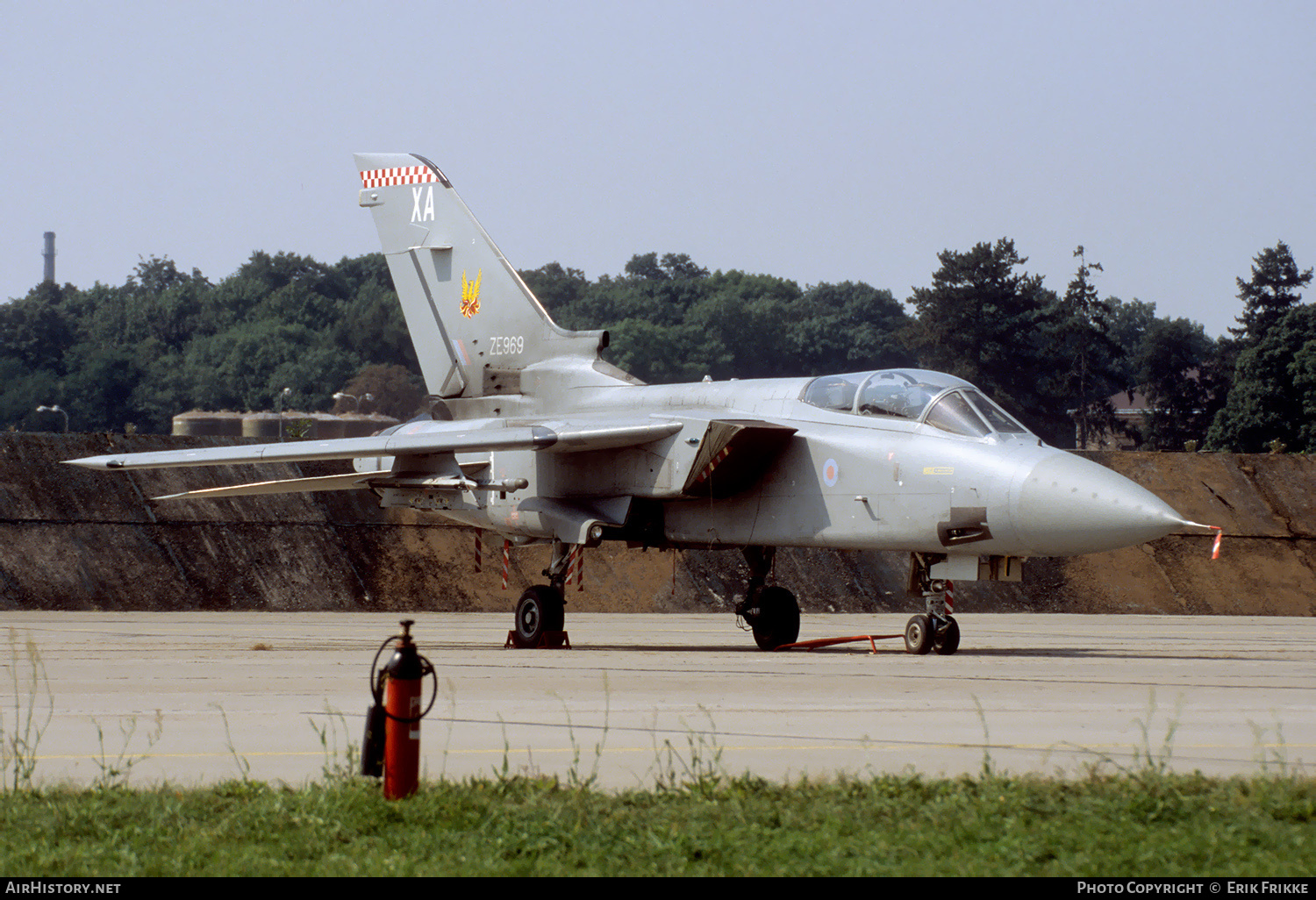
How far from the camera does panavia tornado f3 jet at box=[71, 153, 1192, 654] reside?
14242 mm

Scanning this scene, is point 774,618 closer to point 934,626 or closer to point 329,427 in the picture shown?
point 934,626

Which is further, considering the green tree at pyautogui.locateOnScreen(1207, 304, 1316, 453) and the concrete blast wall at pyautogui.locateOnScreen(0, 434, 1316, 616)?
the green tree at pyautogui.locateOnScreen(1207, 304, 1316, 453)

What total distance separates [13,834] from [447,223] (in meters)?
15.8

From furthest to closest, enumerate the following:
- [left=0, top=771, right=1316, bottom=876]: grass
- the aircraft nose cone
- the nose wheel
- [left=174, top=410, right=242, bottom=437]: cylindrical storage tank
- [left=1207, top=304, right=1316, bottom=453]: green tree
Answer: [left=174, top=410, right=242, bottom=437]: cylindrical storage tank
[left=1207, top=304, right=1316, bottom=453]: green tree
the nose wheel
the aircraft nose cone
[left=0, top=771, right=1316, bottom=876]: grass

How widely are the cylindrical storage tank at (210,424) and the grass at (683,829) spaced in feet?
273

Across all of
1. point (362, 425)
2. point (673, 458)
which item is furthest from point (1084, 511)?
point (362, 425)

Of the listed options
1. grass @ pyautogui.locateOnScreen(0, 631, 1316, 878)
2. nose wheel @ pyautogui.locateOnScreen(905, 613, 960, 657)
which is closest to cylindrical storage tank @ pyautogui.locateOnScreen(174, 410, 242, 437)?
nose wheel @ pyautogui.locateOnScreen(905, 613, 960, 657)

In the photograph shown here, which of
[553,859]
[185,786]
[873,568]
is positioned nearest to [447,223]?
[873,568]

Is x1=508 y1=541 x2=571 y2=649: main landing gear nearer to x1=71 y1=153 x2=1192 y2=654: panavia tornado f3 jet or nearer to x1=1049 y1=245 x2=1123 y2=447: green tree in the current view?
x1=71 y1=153 x2=1192 y2=654: panavia tornado f3 jet

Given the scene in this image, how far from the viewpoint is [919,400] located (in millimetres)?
15109

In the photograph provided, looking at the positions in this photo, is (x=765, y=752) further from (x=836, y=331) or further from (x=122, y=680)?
(x=836, y=331)

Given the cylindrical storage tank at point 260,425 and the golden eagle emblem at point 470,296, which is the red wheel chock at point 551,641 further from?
the cylindrical storage tank at point 260,425

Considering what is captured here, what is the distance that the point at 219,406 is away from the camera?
110 m

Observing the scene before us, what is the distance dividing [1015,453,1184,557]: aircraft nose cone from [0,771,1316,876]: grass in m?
7.67
